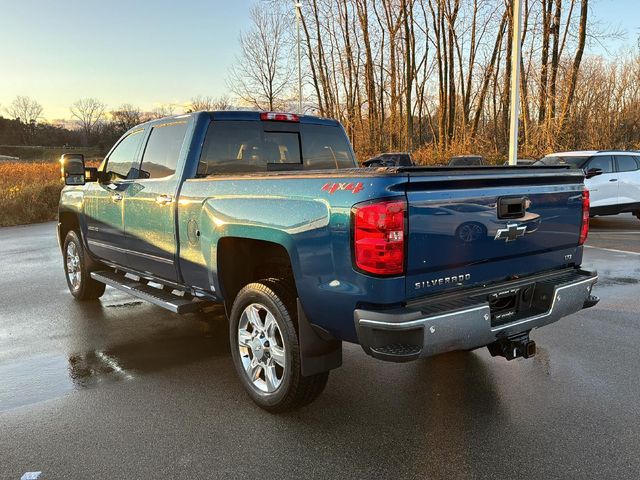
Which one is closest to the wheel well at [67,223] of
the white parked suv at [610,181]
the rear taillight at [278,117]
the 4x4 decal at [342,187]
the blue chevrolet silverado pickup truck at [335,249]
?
the blue chevrolet silverado pickup truck at [335,249]

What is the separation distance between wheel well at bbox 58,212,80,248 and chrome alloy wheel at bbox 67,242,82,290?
233mm

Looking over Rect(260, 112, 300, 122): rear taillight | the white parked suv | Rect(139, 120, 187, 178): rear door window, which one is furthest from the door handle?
the white parked suv

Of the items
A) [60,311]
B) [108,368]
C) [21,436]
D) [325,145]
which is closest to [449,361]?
[325,145]

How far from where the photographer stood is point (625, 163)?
1298cm

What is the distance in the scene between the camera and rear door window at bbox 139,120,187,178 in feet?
15.2

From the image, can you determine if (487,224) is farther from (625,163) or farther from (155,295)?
(625,163)

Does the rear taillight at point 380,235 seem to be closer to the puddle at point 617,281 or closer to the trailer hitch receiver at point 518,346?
the trailer hitch receiver at point 518,346

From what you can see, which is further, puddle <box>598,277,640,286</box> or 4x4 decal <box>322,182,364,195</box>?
puddle <box>598,277,640,286</box>

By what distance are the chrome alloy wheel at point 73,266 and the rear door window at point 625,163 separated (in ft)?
39.8

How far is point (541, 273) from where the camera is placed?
12.0 ft

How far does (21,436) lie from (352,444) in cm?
206

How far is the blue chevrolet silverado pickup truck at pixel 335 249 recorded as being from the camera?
2842mm

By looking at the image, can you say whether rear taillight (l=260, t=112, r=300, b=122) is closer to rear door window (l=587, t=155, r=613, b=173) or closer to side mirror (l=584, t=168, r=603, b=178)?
side mirror (l=584, t=168, r=603, b=178)

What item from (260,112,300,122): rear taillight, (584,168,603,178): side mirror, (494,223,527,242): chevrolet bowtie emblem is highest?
(260,112,300,122): rear taillight
